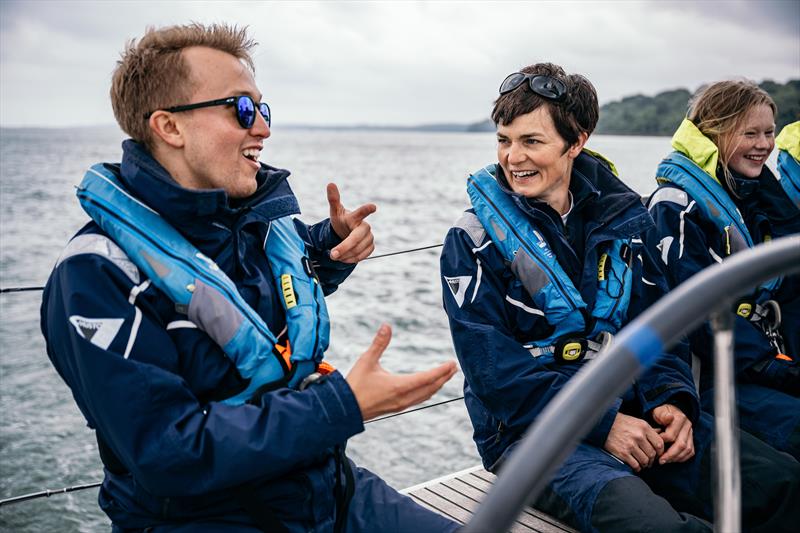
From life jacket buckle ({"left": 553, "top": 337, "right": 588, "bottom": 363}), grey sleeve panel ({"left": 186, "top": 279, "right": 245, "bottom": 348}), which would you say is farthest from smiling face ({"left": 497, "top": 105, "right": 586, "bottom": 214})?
grey sleeve panel ({"left": 186, "top": 279, "right": 245, "bottom": 348})

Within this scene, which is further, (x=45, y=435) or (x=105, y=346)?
(x=45, y=435)

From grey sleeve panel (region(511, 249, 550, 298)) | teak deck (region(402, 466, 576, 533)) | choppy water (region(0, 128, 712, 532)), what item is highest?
grey sleeve panel (region(511, 249, 550, 298))

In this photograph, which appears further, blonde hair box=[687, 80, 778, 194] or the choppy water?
the choppy water

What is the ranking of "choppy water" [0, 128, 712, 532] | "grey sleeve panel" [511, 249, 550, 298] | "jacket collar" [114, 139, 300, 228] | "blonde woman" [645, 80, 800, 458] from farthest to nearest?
"choppy water" [0, 128, 712, 532] < "blonde woman" [645, 80, 800, 458] < "grey sleeve panel" [511, 249, 550, 298] < "jacket collar" [114, 139, 300, 228]

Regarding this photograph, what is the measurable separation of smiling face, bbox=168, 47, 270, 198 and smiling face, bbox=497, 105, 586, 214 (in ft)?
3.30

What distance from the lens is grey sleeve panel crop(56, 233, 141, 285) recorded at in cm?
166

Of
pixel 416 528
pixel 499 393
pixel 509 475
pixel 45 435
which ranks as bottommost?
pixel 45 435

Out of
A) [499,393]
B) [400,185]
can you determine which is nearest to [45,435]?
[499,393]

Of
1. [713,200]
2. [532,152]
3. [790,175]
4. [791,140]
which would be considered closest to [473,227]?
[532,152]

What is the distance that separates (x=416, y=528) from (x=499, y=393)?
0.60 m

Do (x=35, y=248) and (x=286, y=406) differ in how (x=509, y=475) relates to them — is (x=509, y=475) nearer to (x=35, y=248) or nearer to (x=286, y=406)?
(x=286, y=406)

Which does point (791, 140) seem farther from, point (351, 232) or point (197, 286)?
point (197, 286)

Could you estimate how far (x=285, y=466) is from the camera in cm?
164

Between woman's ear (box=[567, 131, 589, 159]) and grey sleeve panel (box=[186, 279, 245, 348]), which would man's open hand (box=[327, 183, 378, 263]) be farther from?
woman's ear (box=[567, 131, 589, 159])
